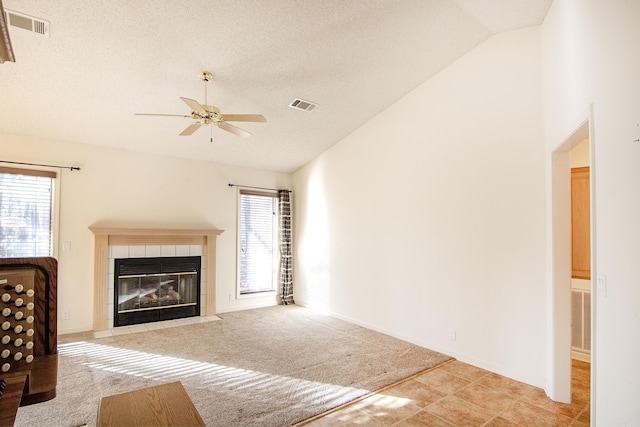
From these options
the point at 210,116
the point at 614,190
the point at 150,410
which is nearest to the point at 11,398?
the point at 150,410

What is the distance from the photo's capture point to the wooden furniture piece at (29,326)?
113cm

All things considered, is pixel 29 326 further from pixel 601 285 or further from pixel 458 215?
pixel 458 215

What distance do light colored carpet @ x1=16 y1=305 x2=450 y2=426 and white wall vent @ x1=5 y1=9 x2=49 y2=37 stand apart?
3.03 meters

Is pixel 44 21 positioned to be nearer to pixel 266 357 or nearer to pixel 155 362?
pixel 155 362

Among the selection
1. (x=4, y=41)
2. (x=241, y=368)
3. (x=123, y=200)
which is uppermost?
(x=4, y=41)

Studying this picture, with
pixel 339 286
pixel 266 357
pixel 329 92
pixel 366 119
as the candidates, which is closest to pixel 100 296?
pixel 266 357

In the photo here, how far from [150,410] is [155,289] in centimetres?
443

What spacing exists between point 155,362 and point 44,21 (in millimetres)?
3270

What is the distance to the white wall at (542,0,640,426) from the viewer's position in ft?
5.21

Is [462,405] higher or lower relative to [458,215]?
lower

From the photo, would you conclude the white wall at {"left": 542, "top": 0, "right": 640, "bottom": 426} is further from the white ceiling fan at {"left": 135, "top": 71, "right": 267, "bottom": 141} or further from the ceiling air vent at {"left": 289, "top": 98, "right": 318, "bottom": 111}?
the ceiling air vent at {"left": 289, "top": 98, "right": 318, "bottom": 111}

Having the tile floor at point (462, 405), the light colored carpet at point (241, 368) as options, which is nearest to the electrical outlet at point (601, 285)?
the tile floor at point (462, 405)

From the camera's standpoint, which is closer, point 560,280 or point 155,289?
point 560,280

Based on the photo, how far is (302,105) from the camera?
450cm
